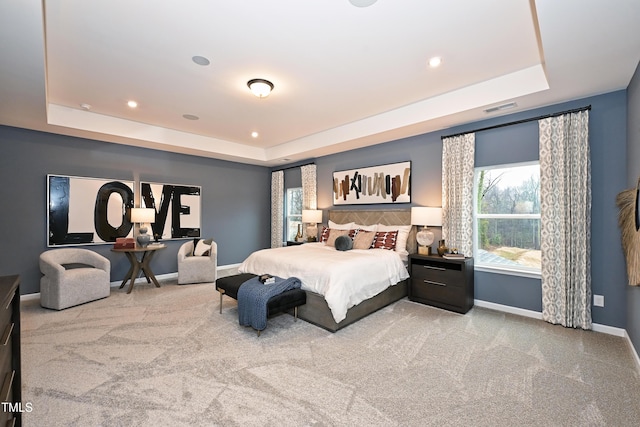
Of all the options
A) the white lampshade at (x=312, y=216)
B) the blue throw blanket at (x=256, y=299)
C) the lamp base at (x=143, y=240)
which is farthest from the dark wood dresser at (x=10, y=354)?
the white lampshade at (x=312, y=216)

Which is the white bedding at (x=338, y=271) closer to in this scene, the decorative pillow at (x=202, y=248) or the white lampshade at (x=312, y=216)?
the decorative pillow at (x=202, y=248)

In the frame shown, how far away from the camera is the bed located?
323 centimetres

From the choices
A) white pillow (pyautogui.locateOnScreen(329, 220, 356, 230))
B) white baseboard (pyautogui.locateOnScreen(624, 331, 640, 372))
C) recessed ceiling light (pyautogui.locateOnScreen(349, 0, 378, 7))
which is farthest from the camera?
white pillow (pyautogui.locateOnScreen(329, 220, 356, 230))

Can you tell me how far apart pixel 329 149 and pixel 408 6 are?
139 inches

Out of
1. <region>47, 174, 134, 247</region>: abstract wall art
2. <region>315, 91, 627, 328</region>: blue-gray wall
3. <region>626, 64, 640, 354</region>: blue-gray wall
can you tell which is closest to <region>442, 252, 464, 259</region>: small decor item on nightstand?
<region>315, 91, 627, 328</region>: blue-gray wall

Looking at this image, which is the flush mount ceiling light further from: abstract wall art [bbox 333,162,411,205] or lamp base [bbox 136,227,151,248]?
lamp base [bbox 136,227,151,248]

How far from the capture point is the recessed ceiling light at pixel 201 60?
9.45ft

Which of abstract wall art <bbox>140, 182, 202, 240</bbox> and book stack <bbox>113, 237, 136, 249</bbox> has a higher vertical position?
abstract wall art <bbox>140, 182, 202, 240</bbox>

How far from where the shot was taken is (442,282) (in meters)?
3.94

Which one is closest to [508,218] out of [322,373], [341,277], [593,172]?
[593,172]

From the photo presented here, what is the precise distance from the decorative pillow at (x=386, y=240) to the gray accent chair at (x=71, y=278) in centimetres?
421

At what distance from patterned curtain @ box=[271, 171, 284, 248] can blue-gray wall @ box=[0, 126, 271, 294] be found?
317 millimetres

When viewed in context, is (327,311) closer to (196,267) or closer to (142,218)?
(196,267)

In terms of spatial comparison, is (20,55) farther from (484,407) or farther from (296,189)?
(296,189)
